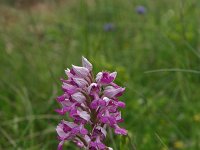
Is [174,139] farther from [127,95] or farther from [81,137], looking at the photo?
[81,137]

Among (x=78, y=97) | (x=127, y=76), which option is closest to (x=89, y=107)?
(x=78, y=97)

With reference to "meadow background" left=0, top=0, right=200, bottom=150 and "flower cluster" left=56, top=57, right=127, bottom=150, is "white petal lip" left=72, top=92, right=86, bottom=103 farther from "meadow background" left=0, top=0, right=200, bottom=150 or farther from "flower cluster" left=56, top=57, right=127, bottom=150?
"meadow background" left=0, top=0, right=200, bottom=150

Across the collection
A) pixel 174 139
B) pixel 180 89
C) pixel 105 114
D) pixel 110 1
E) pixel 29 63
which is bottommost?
pixel 174 139

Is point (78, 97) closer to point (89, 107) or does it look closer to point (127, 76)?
point (89, 107)

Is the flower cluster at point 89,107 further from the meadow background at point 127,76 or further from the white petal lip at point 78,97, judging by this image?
the meadow background at point 127,76

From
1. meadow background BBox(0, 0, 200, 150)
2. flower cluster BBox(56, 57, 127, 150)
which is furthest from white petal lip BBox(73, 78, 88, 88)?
meadow background BBox(0, 0, 200, 150)

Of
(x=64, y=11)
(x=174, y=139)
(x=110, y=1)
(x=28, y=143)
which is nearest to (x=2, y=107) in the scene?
(x=28, y=143)
